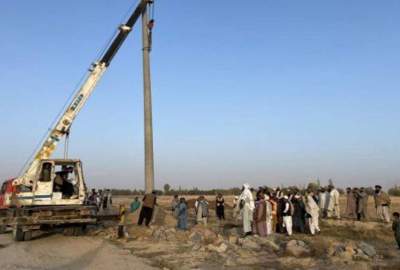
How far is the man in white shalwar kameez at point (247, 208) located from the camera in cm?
1470

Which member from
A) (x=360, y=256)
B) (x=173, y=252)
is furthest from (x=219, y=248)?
(x=360, y=256)

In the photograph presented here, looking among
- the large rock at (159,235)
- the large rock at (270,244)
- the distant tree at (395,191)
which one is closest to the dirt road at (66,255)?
the large rock at (159,235)

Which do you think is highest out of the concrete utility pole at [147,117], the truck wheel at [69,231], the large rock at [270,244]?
the concrete utility pole at [147,117]

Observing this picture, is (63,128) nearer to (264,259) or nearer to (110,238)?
(110,238)

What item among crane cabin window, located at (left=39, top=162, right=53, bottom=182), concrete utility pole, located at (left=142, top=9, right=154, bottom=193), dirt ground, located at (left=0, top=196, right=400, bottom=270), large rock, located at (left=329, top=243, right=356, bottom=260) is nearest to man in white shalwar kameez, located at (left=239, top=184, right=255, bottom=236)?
dirt ground, located at (left=0, top=196, right=400, bottom=270)

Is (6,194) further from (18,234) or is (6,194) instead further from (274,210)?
(274,210)

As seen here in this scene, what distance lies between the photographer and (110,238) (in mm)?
15336

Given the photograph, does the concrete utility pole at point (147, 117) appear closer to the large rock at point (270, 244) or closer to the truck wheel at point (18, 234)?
the truck wheel at point (18, 234)

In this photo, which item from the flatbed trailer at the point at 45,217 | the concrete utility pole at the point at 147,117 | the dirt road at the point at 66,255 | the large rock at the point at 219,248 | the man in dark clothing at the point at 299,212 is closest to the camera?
the dirt road at the point at 66,255

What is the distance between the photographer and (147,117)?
64.8ft

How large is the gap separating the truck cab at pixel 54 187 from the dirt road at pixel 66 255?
1.26 m

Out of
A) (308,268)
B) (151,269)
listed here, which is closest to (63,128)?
(151,269)

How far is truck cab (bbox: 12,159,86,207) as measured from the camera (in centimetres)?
1468

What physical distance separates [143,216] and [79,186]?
10.8ft
